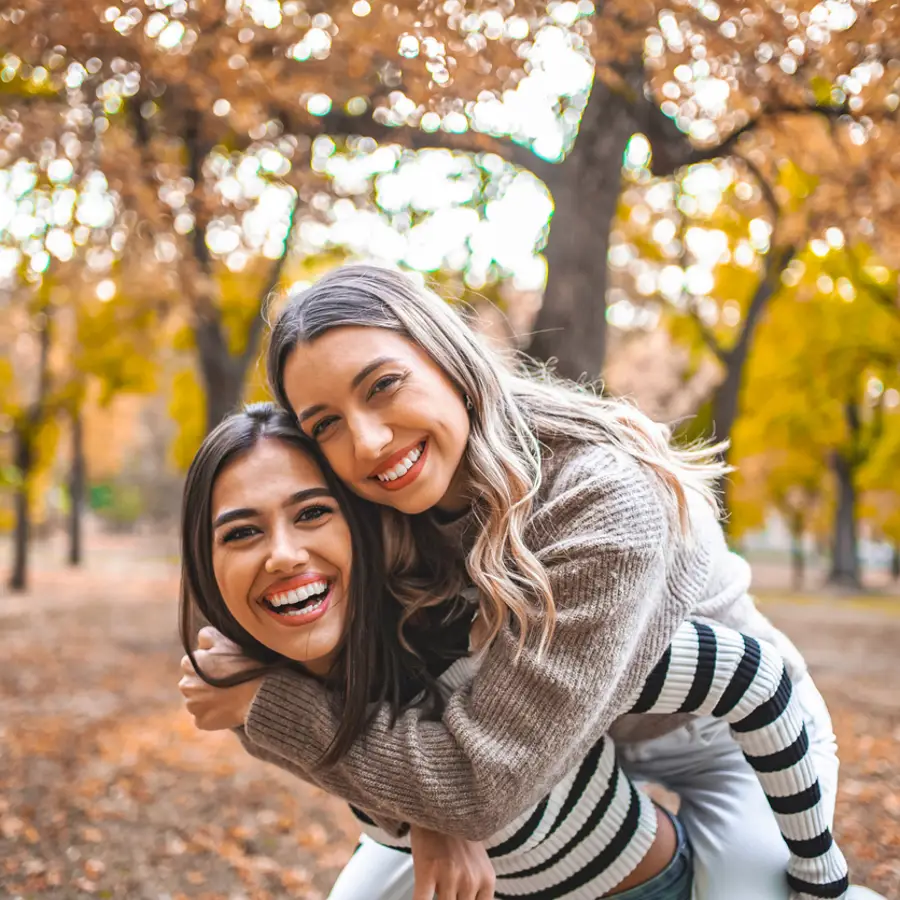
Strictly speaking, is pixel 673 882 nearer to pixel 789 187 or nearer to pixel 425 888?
pixel 425 888

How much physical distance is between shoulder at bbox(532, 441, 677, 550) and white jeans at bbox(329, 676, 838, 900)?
752 mm

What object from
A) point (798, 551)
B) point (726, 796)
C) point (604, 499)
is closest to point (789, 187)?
point (726, 796)

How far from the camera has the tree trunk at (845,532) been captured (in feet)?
71.2

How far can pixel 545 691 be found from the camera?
2.01 m

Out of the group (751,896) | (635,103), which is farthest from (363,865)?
(635,103)

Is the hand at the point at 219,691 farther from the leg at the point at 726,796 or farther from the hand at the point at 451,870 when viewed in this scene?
the leg at the point at 726,796

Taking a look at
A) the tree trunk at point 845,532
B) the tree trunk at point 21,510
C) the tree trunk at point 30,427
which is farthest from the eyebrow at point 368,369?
the tree trunk at point 845,532

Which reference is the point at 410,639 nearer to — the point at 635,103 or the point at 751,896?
the point at 751,896

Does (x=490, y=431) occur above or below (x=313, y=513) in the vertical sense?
above

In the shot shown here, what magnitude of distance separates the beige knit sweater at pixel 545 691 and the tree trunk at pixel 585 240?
3.17 m

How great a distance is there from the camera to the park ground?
470 centimetres

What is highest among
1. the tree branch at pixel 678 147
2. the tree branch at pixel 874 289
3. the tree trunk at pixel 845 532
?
the tree branch at pixel 678 147

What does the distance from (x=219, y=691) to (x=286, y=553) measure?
0.47m

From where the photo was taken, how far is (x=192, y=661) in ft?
8.00
